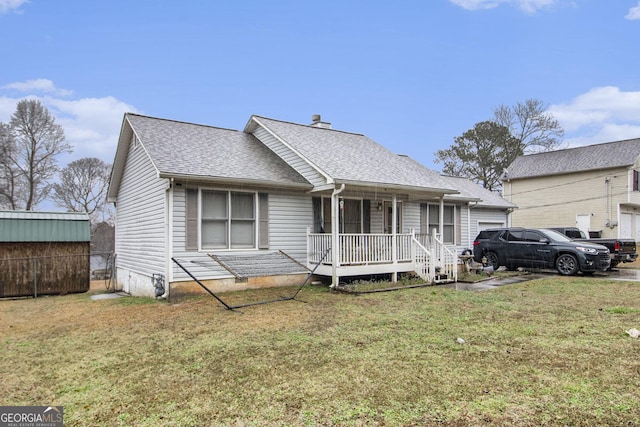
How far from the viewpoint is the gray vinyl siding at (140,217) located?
10195mm

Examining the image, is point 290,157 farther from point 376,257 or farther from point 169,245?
point 169,245

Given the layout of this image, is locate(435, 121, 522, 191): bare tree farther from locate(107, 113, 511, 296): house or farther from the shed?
the shed

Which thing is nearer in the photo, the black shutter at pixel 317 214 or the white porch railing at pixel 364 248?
the white porch railing at pixel 364 248

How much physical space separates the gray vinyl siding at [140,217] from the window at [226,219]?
0.73 meters

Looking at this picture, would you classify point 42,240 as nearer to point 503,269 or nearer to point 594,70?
point 503,269

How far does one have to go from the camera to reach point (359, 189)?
434 inches

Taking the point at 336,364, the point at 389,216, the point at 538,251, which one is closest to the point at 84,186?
the point at 389,216

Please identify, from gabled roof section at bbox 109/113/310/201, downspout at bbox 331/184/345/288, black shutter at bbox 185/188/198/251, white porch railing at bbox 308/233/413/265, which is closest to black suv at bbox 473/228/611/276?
white porch railing at bbox 308/233/413/265

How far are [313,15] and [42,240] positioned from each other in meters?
12.1

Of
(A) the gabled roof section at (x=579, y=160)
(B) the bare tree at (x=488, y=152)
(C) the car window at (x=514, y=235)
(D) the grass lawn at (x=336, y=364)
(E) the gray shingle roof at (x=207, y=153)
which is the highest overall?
(B) the bare tree at (x=488, y=152)

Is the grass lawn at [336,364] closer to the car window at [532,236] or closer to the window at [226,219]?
the window at [226,219]

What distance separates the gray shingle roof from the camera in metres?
9.83

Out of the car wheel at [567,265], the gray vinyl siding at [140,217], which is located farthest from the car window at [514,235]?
the gray vinyl siding at [140,217]

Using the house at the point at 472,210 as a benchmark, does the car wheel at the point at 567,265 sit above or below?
below
